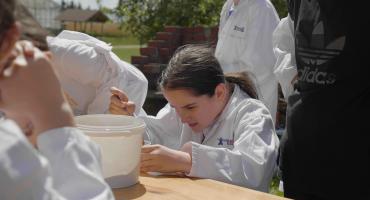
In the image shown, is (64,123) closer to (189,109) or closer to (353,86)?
(353,86)

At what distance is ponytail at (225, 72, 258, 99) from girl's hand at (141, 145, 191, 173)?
0.57 m

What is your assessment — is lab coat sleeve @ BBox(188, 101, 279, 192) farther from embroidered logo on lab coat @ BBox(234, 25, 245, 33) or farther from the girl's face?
embroidered logo on lab coat @ BBox(234, 25, 245, 33)

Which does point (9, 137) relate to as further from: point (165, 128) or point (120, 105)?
point (165, 128)

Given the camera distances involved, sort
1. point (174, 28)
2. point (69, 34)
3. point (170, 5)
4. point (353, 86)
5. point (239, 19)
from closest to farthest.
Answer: point (353, 86) → point (69, 34) → point (239, 19) → point (174, 28) → point (170, 5)

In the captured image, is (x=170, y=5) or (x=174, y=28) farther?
(x=170, y=5)

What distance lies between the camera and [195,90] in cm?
203

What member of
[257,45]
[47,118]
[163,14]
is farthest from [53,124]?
[163,14]

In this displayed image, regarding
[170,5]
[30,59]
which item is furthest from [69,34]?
[170,5]

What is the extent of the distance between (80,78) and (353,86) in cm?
116

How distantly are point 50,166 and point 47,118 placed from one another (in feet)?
0.23

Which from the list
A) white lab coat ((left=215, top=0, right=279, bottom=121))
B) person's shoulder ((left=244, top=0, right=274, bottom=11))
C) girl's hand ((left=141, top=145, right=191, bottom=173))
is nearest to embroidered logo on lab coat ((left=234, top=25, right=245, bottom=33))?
white lab coat ((left=215, top=0, right=279, bottom=121))

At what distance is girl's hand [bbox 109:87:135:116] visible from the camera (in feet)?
6.88

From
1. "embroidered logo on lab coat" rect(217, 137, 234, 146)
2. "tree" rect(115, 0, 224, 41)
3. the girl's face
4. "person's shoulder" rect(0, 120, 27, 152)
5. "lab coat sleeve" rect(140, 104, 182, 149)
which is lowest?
"tree" rect(115, 0, 224, 41)

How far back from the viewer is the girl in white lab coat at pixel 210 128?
169cm
